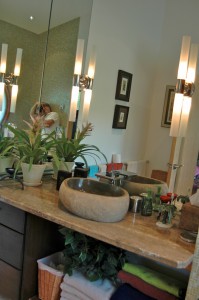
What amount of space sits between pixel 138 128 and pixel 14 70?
3.43 ft

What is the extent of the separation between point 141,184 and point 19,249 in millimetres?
789

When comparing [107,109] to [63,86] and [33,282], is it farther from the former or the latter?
[33,282]

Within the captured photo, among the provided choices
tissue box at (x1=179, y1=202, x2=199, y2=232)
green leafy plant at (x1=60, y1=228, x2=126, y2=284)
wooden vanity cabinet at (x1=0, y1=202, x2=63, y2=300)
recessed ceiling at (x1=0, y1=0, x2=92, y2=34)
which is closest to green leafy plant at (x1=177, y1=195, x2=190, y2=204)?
tissue box at (x1=179, y1=202, x2=199, y2=232)

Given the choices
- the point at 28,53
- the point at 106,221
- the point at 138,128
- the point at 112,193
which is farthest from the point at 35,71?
the point at 106,221

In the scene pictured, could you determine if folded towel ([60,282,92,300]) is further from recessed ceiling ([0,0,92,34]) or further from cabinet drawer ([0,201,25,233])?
recessed ceiling ([0,0,92,34])

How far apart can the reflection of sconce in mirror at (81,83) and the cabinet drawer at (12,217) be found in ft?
2.68

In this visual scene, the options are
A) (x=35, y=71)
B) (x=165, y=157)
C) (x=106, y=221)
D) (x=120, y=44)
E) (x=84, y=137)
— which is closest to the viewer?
(x=106, y=221)

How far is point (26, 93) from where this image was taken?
2.18 metres

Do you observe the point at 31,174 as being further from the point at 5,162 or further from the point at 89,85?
the point at 89,85

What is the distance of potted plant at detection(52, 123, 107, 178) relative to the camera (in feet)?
6.66

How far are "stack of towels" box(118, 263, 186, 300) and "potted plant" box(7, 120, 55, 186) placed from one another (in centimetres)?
80

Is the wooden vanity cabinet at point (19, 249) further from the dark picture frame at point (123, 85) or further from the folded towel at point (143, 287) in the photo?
the dark picture frame at point (123, 85)

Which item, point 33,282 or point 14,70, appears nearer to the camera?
point 33,282

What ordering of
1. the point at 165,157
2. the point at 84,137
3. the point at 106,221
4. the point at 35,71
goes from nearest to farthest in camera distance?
the point at 106,221 → the point at 165,157 → the point at 84,137 → the point at 35,71
